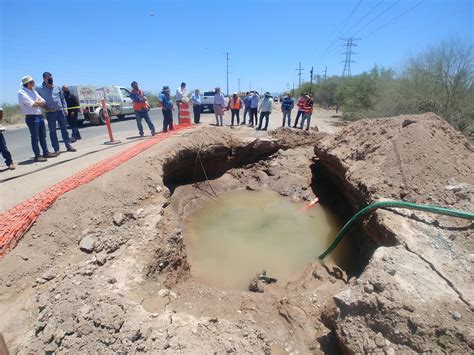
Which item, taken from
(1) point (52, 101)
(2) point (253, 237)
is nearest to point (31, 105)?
(1) point (52, 101)

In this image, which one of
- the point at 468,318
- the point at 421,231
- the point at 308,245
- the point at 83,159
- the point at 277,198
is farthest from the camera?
the point at 277,198

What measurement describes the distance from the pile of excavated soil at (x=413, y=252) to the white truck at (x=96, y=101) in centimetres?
1355

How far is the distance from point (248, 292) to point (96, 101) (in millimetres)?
14838

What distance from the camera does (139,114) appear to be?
380 inches

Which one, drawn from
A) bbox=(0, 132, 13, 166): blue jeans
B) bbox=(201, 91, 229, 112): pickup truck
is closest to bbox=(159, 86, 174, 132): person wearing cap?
bbox=(0, 132, 13, 166): blue jeans

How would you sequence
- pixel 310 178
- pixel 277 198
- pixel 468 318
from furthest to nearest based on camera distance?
pixel 310 178 < pixel 277 198 < pixel 468 318

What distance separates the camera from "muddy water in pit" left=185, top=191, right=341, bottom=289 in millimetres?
5395

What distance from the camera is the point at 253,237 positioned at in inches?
260

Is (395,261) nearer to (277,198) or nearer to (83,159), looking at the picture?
(277,198)

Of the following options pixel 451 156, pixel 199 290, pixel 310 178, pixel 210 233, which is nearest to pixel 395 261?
pixel 199 290

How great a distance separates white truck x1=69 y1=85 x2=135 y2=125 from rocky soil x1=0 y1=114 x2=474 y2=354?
10295 mm

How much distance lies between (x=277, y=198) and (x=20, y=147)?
9271mm

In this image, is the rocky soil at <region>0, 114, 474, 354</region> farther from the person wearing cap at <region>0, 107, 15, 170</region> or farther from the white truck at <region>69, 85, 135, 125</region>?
Result: the white truck at <region>69, 85, 135, 125</region>

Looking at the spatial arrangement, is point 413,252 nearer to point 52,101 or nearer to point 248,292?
point 248,292
